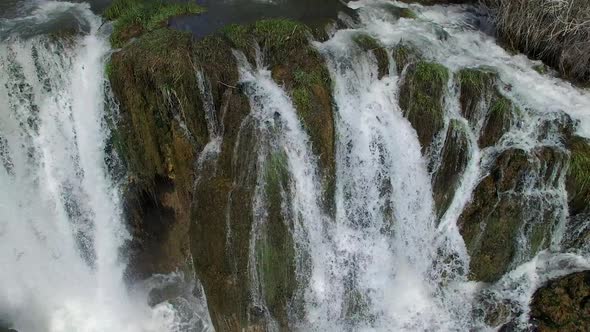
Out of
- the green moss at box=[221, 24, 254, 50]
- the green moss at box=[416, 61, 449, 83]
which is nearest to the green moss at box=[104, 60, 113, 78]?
the green moss at box=[221, 24, 254, 50]

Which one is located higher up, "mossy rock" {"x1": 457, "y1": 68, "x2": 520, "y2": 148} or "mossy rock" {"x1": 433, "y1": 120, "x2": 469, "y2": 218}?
"mossy rock" {"x1": 457, "y1": 68, "x2": 520, "y2": 148}

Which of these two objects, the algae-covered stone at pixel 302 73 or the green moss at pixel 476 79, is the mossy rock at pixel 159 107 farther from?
the green moss at pixel 476 79

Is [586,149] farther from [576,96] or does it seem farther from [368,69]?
[368,69]

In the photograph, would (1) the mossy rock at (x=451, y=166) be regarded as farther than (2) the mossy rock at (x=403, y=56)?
No

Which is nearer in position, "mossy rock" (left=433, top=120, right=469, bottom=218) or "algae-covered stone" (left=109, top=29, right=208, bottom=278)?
"algae-covered stone" (left=109, top=29, right=208, bottom=278)

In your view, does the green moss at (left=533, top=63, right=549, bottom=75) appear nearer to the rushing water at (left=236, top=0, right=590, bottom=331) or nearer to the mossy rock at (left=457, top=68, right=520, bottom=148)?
the rushing water at (left=236, top=0, right=590, bottom=331)

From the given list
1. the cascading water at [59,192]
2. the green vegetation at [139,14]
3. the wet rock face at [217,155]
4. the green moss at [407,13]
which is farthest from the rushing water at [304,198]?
the green moss at [407,13]

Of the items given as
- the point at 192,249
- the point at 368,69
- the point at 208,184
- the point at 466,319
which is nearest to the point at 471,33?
the point at 368,69
